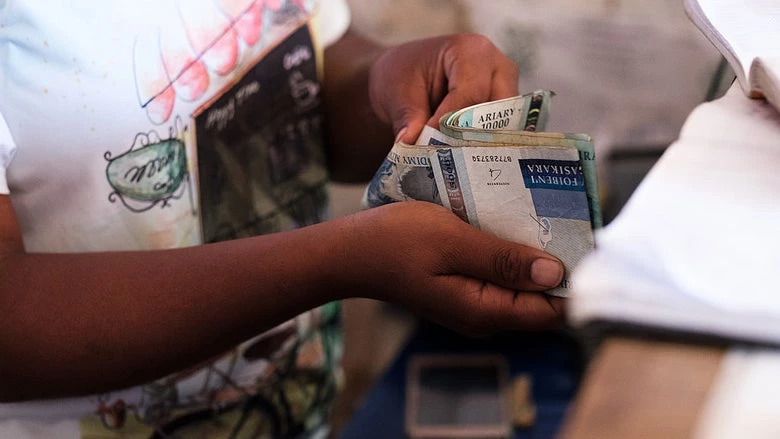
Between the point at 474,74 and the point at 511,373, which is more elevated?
the point at 474,74

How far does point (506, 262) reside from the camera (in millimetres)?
547

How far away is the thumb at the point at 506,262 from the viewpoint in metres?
0.54

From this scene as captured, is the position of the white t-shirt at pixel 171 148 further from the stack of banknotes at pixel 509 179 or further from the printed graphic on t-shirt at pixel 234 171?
the stack of banknotes at pixel 509 179

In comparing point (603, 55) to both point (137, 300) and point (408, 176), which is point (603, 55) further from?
point (137, 300)

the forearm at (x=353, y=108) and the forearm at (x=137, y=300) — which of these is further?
the forearm at (x=353, y=108)

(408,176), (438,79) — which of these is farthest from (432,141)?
(438,79)

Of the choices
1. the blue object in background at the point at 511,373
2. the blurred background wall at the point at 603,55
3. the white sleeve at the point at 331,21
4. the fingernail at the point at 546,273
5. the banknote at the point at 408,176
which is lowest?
the blue object in background at the point at 511,373

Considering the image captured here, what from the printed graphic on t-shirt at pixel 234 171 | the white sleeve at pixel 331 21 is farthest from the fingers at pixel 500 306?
the white sleeve at pixel 331 21

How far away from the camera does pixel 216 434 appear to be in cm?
80

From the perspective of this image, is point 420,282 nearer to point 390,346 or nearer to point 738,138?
point 738,138

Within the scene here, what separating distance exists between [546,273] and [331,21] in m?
0.47

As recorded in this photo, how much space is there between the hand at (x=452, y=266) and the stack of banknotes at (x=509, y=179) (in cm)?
3

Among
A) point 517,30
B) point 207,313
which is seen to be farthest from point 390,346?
point 207,313

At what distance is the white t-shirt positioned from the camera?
0.61m
